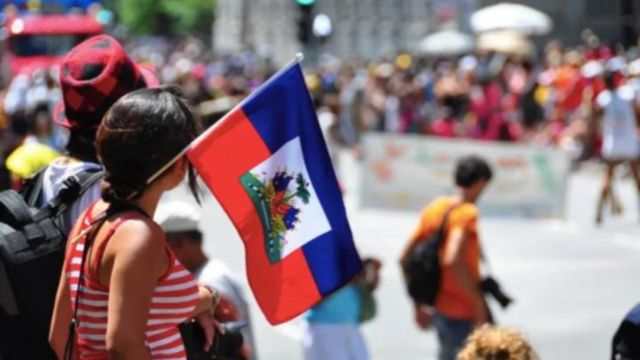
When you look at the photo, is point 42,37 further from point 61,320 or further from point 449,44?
point 61,320

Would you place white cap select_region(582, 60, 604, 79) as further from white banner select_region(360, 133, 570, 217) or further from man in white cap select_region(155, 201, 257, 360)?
man in white cap select_region(155, 201, 257, 360)

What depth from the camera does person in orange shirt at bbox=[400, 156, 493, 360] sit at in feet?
27.4

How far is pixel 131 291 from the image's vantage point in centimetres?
339

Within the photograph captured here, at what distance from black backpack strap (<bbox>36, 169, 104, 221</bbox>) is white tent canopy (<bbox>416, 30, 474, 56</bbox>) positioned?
4057 centimetres

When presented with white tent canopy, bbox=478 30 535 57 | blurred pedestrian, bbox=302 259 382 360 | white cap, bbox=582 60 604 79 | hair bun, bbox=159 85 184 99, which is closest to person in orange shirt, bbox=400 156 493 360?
blurred pedestrian, bbox=302 259 382 360

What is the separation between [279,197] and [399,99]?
28.3 metres

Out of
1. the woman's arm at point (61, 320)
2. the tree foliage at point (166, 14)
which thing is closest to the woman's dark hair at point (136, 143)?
the woman's arm at point (61, 320)

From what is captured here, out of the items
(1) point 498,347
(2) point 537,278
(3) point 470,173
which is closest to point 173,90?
(1) point 498,347

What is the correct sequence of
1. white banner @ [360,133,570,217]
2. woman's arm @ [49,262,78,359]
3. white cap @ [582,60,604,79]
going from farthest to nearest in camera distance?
white cap @ [582,60,604,79] → white banner @ [360,133,570,217] → woman's arm @ [49,262,78,359]

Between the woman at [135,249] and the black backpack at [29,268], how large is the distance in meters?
0.33

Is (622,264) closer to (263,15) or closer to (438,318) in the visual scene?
(438,318)

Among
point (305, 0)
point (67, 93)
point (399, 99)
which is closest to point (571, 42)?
point (399, 99)

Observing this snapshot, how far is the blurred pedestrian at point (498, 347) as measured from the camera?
5.18m

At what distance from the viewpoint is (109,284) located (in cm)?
348
